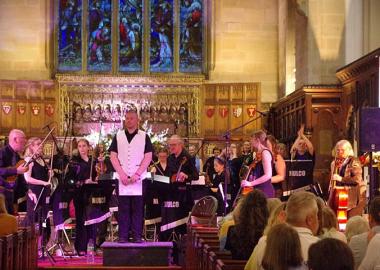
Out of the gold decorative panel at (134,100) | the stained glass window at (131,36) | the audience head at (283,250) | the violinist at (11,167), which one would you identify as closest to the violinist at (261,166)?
the violinist at (11,167)

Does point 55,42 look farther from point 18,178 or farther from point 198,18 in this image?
point 18,178

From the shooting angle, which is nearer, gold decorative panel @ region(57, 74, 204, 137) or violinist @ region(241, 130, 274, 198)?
violinist @ region(241, 130, 274, 198)

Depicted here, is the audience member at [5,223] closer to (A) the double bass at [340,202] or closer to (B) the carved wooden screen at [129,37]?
(A) the double bass at [340,202]

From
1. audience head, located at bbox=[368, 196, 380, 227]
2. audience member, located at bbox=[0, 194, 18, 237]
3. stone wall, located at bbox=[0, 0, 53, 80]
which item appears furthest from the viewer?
stone wall, located at bbox=[0, 0, 53, 80]

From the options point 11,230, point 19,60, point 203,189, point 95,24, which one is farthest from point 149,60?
point 11,230

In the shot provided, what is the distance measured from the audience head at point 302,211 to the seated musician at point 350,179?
486cm

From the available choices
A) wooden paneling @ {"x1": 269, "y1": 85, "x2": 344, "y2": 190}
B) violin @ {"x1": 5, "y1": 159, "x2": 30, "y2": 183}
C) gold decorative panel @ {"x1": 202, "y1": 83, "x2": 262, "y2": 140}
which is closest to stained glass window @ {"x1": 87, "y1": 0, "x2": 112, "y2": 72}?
gold decorative panel @ {"x1": 202, "y1": 83, "x2": 262, "y2": 140}

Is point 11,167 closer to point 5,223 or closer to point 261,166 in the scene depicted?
point 5,223

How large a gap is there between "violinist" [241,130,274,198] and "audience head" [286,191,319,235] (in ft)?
15.9

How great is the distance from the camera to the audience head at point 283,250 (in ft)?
14.6

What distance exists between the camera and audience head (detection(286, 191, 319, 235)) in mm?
5320

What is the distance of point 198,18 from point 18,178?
1166 cm

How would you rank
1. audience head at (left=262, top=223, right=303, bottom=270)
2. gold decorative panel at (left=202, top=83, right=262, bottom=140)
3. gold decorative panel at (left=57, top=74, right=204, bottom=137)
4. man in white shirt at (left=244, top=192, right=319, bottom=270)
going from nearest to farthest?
audience head at (left=262, top=223, right=303, bottom=270), man in white shirt at (left=244, top=192, right=319, bottom=270), gold decorative panel at (left=202, top=83, right=262, bottom=140), gold decorative panel at (left=57, top=74, right=204, bottom=137)

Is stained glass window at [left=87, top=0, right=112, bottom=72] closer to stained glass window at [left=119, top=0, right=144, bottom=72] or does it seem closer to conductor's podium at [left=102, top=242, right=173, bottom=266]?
stained glass window at [left=119, top=0, right=144, bottom=72]
